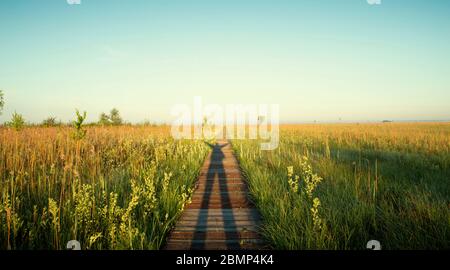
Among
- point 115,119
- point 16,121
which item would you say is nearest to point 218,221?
point 16,121

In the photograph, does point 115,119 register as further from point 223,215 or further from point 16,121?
point 223,215

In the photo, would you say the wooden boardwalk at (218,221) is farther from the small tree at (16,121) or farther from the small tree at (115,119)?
the small tree at (115,119)

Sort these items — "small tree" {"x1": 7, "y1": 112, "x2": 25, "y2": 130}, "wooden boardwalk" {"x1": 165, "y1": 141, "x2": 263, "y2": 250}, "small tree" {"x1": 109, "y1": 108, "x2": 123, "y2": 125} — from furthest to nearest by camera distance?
"small tree" {"x1": 109, "y1": 108, "x2": 123, "y2": 125} < "small tree" {"x1": 7, "y1": 112, "x2": 25, "y2": 130} < "wooden boardwalk" {"x1": 165, "y1": 141, "x2": 263, "y2": 250}

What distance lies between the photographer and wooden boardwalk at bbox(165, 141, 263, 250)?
3.04 meters

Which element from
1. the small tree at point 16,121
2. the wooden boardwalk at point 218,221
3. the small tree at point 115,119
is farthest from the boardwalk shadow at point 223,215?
the small tree at point 115,119

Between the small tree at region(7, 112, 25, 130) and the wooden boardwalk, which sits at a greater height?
the small tree at region(7, 112, 25, 130)

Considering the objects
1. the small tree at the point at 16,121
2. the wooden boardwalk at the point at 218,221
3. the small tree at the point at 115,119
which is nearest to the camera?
the wooden boardwalk at the point at 218,221

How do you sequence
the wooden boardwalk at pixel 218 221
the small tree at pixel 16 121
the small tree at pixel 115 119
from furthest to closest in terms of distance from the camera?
the small tree at pixel 115 119 → the small tree at pixel 16 121 → the wooden boardwalk at pixel 218 221

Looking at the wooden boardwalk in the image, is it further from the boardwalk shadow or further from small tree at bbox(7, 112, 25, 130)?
small tree at bbox(7, 112, 25, 130)

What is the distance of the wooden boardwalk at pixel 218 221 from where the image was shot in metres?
3.04

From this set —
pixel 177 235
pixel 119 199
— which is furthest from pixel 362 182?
pixel 119 199

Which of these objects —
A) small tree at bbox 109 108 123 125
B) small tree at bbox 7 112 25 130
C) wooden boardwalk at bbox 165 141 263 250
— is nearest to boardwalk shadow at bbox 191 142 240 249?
wooden boardwalk at bbox 165 141 263 250
